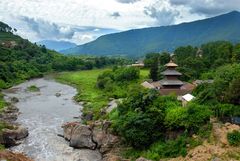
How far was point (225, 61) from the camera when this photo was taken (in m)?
76.4

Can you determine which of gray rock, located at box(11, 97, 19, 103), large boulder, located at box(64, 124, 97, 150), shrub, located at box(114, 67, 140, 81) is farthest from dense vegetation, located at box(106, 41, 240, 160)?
shrub, located at box(114, 67, 140, 81)

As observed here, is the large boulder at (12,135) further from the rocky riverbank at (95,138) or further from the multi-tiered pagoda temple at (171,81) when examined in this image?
the multi-tiered pagoda temple at (171,81)

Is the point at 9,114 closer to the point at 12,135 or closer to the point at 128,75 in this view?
the point at 12,135

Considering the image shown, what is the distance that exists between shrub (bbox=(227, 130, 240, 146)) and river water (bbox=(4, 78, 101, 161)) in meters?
14.5

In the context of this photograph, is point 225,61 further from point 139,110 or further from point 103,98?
point 139,110

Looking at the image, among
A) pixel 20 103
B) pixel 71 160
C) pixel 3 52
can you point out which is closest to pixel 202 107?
pixel 71 160

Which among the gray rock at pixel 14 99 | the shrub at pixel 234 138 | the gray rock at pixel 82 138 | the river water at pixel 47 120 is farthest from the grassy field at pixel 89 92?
the shrub at pixel 234 138

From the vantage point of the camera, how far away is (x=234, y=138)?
36.4 m

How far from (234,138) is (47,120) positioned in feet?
105

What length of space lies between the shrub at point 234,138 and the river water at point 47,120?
14.5 metres

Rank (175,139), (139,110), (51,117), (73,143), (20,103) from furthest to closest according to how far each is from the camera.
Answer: (20,103) < (51,117) < (73,143) < (139,110) < (175,139)

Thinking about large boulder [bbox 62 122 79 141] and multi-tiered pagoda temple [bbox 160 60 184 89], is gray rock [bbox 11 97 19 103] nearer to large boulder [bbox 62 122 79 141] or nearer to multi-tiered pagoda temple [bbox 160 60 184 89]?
large boulder [bbox 62 122 79 141]

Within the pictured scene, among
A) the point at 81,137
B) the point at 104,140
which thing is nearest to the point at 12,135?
the point at 81,137

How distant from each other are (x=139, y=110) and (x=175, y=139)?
5610mm
